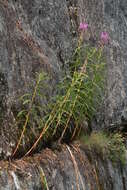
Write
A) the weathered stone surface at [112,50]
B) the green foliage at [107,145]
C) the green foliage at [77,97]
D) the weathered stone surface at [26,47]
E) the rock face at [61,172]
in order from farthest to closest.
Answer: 1. the weathered stone surface at [112,50]
2. the green foliage at [107,145]
3. the green foliage at [77,97]
4. the weathered stone surface at [26,47]
5. the rock face at [61,172]

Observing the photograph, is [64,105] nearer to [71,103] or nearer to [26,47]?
[71,103]

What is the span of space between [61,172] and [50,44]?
1.54m

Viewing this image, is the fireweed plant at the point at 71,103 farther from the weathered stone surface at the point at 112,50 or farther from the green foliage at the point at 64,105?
the weathered stone surface at the point at 112,50

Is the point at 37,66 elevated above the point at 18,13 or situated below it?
below

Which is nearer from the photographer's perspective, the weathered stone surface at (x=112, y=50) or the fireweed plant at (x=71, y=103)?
the fireweed plant at (x=71, y=103)

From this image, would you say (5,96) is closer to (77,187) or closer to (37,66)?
(37,66)

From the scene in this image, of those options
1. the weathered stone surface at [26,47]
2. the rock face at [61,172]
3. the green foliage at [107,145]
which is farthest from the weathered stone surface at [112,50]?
the rock face at [61,172]

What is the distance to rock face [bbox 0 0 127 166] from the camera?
3.20 meters

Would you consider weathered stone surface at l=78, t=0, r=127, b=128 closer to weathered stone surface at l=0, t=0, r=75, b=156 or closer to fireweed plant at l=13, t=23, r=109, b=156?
weathered stone surface at l=0, t=0, r=75, b=156

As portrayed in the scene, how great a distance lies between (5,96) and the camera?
3.12 m

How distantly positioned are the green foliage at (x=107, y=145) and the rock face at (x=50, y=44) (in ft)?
0.78

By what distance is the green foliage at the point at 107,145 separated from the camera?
14.5 ft

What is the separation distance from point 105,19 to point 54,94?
2281 millimetres

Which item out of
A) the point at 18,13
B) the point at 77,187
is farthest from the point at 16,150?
the point at 18,13
